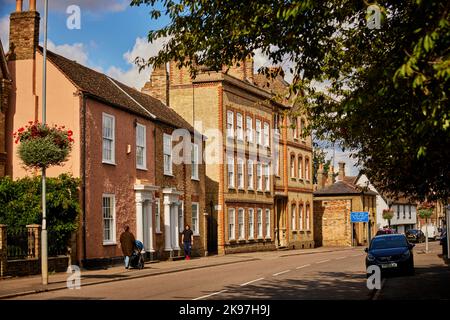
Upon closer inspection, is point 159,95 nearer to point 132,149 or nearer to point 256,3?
point 132,149

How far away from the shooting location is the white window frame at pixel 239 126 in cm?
4822

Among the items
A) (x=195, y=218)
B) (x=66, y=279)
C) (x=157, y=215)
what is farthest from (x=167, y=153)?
(x=66, y=279)

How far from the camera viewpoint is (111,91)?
112 ft

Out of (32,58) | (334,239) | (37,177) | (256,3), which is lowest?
(334,239)

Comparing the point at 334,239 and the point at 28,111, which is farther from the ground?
the point at 28,111

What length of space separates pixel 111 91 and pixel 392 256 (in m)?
16.1

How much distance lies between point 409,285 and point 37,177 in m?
14.6

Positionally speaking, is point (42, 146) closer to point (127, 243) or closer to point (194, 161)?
point (127, 243)

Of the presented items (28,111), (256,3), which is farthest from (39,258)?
(256,3)

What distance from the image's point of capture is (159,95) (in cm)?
4459

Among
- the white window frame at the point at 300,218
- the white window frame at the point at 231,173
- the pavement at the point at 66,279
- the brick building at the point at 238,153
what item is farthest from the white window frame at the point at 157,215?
the white window frame at the point at 300,218

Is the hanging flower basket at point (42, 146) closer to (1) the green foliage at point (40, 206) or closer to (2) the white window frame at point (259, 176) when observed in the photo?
(1) the green foliage at point (40, 206)

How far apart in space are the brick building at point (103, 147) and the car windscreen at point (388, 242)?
11.6 m

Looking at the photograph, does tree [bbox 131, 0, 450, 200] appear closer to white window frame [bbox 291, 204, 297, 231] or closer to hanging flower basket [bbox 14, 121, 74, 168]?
hanging flower basket [bbox 14, 121, 74, 168]
